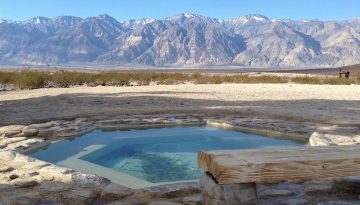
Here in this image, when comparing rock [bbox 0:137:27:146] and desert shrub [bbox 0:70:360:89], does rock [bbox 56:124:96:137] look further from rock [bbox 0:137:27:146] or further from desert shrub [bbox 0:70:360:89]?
desert shrub [bbox 0:70:360:89]

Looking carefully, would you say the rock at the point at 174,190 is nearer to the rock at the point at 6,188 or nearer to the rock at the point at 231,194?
the rock at the point at 231,194

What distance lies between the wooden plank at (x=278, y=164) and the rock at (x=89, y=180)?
1.39 metres

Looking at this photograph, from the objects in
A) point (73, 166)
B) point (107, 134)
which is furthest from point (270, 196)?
point (107, 134)

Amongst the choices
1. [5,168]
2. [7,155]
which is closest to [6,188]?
[5,168]

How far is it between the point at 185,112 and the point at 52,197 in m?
6.30

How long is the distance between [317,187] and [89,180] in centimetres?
200

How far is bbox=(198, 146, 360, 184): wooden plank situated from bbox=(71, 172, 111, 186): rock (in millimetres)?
1395

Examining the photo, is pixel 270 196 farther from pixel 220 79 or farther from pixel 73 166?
pixel 220 79

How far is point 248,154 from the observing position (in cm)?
297

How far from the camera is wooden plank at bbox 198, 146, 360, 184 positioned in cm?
275

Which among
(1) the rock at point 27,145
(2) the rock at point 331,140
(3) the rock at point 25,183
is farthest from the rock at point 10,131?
(2) the rock at point 331,140

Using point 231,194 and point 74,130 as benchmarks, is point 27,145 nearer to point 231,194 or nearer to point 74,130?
point 74,130

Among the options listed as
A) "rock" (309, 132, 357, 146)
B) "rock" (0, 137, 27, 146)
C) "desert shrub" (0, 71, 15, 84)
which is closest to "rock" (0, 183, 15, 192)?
"rock" (0, 137, 27, 146)

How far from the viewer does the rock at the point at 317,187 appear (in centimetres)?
388
